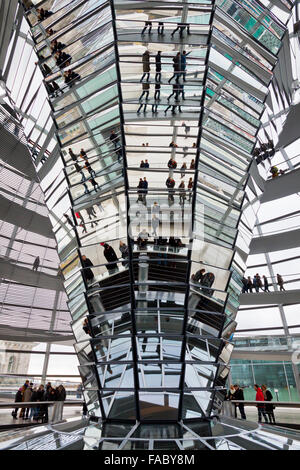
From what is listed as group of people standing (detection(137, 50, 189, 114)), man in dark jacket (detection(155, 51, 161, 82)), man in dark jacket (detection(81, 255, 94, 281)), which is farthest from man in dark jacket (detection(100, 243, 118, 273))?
man in dark jacket (detection(155, 51, 161, 82))

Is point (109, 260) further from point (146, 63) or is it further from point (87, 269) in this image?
point (146, 63)

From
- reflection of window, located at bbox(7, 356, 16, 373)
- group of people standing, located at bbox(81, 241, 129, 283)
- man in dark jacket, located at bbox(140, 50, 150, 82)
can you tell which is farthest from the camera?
reflection of window, located at bbox(7, 356, 16, 373)

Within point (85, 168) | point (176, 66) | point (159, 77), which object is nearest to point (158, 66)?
point (159, 77)

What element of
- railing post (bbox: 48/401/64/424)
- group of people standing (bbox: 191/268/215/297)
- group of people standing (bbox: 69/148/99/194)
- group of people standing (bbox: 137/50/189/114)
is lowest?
railing post (bbox: 48/401/64/424)

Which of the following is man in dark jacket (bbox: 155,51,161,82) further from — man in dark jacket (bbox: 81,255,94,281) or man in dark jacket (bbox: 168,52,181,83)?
man in dark jacket (bbox: 81,255,94,281)

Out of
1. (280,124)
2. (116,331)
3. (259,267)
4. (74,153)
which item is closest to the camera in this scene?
(116,331)

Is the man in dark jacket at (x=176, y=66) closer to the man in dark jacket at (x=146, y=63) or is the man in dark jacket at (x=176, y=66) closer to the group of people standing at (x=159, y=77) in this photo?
the group of people standing at (x=159, y=77)

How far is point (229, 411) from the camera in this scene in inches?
356

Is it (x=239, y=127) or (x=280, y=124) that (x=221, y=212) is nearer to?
(x=239, y=127)

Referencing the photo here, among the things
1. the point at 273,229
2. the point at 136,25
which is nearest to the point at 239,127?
the point at 136,25

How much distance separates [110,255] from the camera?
820 centimetres

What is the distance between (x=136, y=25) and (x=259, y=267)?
68.5 ft

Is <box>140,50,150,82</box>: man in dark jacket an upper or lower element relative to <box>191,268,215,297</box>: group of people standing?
upper

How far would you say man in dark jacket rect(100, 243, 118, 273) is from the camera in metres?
8.15
